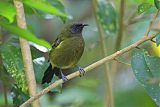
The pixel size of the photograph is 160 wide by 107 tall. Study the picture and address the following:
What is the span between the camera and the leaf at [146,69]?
1.81 metres

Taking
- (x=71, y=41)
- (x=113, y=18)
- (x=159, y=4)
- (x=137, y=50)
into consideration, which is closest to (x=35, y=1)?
(x=159, y=4)

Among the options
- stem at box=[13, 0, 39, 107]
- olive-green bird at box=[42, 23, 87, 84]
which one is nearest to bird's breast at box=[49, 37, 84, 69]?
olive-green bird at box=[42, 23, 87, 84]

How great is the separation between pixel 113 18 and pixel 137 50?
128 cm

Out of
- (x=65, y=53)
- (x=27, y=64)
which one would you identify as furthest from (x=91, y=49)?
(x=27, y=64)

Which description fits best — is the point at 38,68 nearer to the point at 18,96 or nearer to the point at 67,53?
the point at 18,96

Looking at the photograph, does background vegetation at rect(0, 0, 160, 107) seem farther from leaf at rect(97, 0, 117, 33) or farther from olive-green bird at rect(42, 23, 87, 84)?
olive-green bird at rect(42, 23, 87, 84)

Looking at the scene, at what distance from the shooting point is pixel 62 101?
384 centimetres

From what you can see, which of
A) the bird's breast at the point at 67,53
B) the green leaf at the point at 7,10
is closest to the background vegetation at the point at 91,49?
the green leaf at the point at 7,10

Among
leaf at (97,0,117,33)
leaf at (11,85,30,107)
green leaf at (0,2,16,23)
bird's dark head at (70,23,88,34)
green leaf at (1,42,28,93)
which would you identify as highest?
green leaf at (0,2,16,23)

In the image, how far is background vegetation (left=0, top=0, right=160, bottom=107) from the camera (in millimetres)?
1748

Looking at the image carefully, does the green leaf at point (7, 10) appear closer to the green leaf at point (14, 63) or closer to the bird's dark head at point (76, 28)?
the green leaf at point (14, 63)

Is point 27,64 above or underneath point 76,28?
above

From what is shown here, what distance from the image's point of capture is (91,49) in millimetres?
3336

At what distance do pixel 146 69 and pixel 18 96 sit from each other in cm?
68
